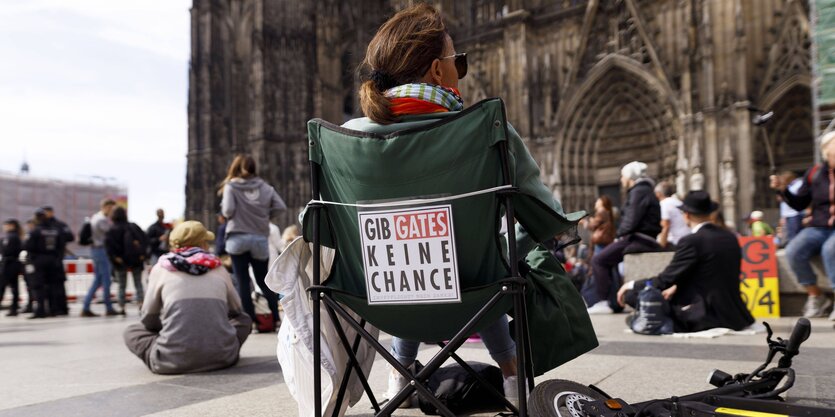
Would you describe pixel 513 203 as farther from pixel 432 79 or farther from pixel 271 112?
pixel 271 112

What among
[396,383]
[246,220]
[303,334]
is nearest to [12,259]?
[246,220]

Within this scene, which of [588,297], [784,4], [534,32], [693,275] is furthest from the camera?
[534,32]

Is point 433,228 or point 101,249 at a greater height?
point 433,228

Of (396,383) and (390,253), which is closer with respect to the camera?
(390,253)

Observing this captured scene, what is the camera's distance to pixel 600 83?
19281 millimetres

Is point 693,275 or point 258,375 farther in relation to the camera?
point 693,275

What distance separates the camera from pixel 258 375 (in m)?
3.55

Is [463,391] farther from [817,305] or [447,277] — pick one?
[817,305]

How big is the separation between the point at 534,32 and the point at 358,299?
20210 millimetres

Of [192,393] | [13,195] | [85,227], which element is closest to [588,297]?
[192,393]

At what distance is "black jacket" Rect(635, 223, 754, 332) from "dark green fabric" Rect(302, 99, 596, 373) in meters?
3.14

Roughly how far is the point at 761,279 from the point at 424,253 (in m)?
5.78

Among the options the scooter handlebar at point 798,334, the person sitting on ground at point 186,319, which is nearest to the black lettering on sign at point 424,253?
the scooter handlebar at point 798,334

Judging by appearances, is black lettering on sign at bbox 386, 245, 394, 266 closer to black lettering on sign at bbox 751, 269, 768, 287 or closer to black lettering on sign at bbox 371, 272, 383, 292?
black lettering on sign at bbox 371, 272, 383, 292
